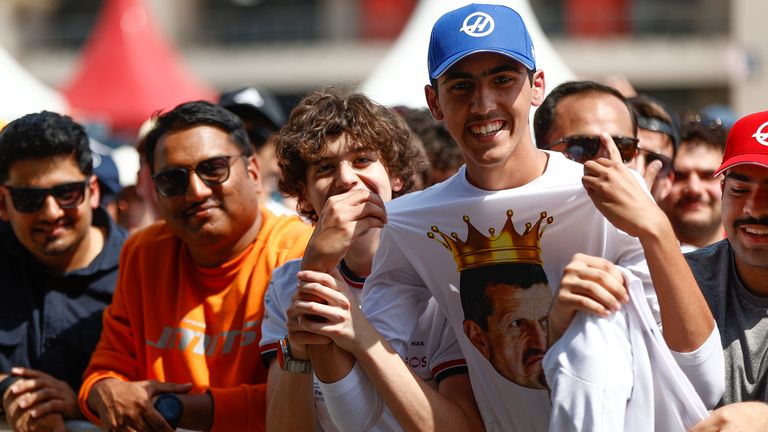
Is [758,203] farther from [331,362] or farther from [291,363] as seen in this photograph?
[291,363]

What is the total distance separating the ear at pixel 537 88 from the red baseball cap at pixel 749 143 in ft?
1.77

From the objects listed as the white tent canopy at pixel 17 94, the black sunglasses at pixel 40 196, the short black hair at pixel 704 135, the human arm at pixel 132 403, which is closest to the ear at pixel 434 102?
the human arm at pixel 132 403

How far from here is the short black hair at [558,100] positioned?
4.32 meters

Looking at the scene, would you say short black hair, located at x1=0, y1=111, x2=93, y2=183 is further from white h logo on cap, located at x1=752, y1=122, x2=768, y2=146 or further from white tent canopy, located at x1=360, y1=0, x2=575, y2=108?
white tent canopy, located at x1=360, y1=0, x2=575, y2=108

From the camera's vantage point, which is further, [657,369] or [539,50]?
[539,50]

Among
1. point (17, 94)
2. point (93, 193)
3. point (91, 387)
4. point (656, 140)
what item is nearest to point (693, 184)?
point (656, 140)

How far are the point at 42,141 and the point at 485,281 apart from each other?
7.05 ft

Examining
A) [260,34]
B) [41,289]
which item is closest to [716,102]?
[260,34]

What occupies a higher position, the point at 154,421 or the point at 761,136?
the point at 761,136

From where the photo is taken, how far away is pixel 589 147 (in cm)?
406

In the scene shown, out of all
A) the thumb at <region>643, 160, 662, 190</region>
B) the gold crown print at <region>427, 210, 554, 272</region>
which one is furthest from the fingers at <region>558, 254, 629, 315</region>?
the thumb at <region>643, 160, 662, 190</region>

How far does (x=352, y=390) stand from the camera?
303 cm

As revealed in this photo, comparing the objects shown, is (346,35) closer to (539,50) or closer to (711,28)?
(711,28)

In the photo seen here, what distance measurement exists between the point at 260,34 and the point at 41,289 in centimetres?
2583
